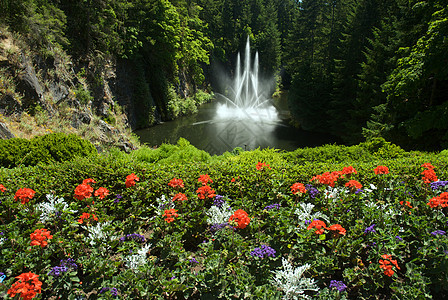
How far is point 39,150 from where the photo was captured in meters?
5.59

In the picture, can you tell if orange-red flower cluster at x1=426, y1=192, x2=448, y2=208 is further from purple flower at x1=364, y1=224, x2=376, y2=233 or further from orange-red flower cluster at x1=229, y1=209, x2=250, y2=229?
orange-red flower cluster at x1=229, y1=209, x2=250, y2=229

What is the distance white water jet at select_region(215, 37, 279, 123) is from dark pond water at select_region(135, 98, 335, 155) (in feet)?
0.74

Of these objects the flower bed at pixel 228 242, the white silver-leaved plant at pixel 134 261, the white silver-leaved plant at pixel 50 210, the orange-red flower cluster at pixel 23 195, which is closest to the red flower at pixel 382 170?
the flower bed at pixel 228 242

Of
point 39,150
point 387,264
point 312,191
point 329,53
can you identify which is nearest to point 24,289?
point 387,264

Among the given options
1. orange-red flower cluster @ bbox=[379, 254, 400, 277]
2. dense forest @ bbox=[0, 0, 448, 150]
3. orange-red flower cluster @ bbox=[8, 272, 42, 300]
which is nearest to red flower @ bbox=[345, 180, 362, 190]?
orange-red flower cluster @ bbox=[379, 254, 400, 277]

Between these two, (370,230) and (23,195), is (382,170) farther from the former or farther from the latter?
(23,195)

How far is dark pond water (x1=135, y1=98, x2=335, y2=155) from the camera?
1856cm

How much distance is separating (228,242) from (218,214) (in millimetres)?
521

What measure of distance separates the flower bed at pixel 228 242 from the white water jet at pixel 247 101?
76.6ft

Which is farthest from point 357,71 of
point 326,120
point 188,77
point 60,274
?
point 60,274

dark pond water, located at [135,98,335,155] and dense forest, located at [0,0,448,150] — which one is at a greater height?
dense forest, located at [0,0,448,150]

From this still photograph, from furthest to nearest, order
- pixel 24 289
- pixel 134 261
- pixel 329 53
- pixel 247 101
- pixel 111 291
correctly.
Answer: pixel 247 101 < pixel 329 53 < pixel 134 261 < pixel 111 291 < pixel 24 289

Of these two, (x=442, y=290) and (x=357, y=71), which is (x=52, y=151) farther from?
(x=357, y=71)

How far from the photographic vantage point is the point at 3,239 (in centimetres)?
287
